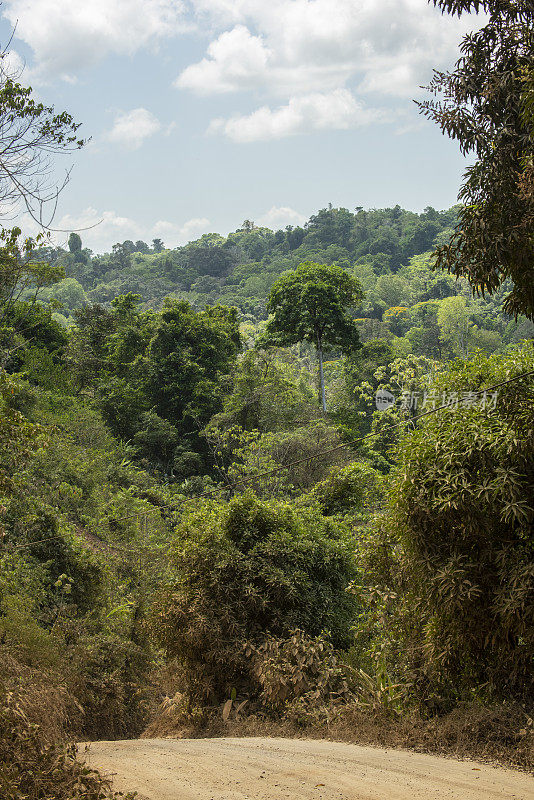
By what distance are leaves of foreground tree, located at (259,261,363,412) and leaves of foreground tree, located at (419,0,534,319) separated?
67.8 feet

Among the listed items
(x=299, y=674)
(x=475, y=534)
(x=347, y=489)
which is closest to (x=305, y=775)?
(x=475, y=534)

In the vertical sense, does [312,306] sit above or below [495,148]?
above

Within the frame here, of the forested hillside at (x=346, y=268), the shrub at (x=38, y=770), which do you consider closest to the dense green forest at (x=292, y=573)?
the shrub at (x=38, y=770)

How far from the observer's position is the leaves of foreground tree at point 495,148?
4.88m

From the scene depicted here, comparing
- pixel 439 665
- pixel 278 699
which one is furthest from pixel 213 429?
pixel 439 665

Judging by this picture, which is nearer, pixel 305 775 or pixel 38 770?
pixel 38 770

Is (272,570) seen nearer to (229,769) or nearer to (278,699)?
(278,699)

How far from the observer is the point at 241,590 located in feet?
29.1

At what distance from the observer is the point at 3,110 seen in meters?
6.59

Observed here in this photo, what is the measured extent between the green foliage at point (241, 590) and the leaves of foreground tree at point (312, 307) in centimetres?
1702

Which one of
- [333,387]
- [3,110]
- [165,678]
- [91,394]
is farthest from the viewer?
[333,387]

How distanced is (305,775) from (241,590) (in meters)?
4.17

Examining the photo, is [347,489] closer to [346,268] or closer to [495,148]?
[495,148]

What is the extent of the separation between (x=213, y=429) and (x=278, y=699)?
16.0 metres
